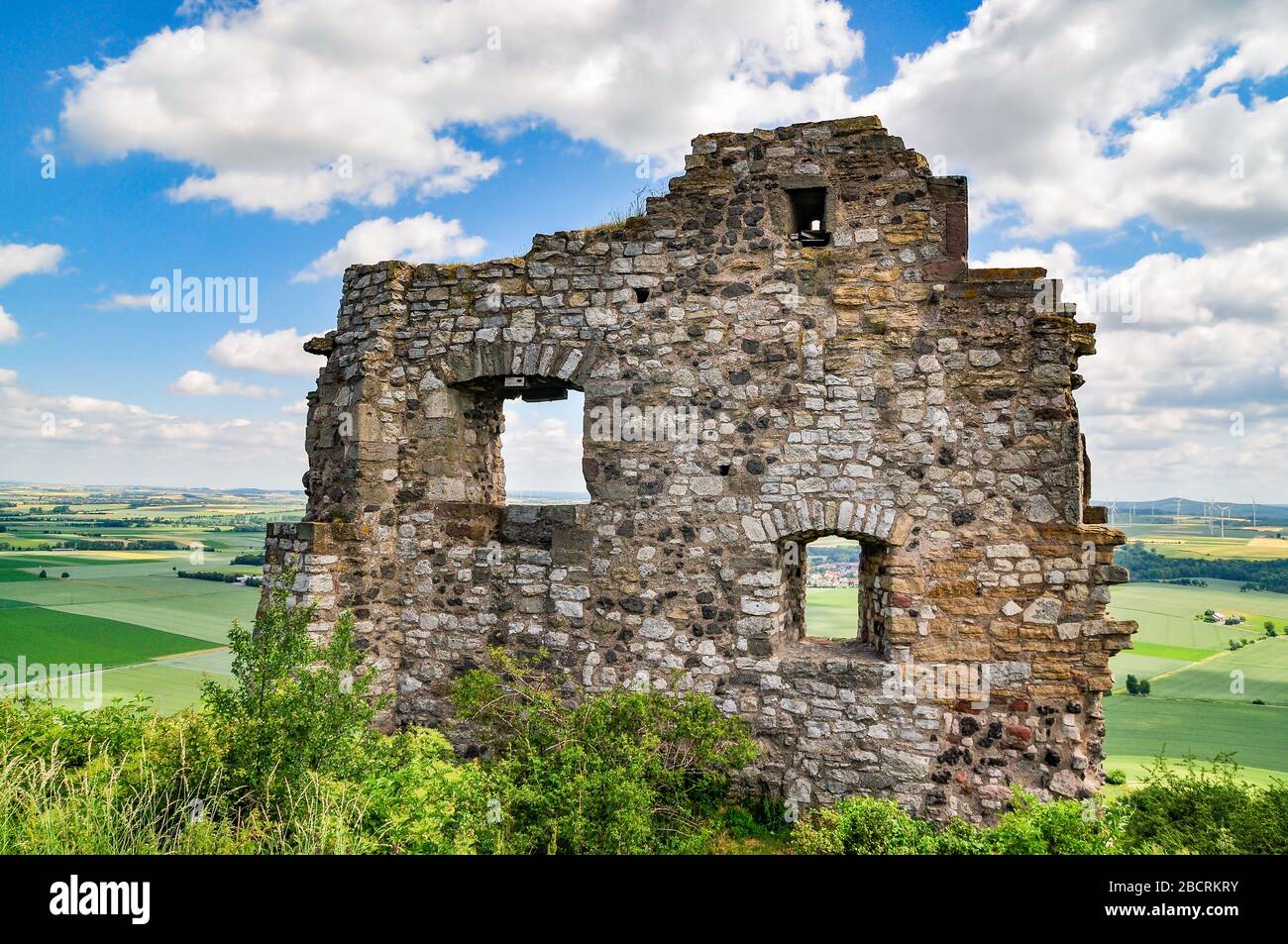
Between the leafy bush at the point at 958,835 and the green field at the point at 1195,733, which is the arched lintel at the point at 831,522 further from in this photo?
the green field at the point at 1195,733

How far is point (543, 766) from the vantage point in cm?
616

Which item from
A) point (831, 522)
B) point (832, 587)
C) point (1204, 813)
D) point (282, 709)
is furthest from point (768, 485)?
point (282, 709)

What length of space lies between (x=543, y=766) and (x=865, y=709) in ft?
9.47

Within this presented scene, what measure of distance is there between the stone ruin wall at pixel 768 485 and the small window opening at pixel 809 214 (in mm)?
121

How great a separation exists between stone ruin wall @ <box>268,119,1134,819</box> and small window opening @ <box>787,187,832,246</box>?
4.8 inches

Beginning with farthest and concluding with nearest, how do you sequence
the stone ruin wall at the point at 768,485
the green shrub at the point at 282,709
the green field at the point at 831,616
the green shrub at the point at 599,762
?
1. the green field at the point at 831,616
2. the stone ruin wall at the point at 768,485
3. the green shrub at the point at 599,762
4. the green shrub at the point at 282,709

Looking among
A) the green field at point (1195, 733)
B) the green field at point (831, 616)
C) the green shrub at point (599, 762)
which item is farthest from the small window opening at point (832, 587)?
the green field at point (1195, 733)

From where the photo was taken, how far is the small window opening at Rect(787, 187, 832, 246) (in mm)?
7004

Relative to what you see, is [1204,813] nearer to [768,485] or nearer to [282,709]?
[768,485]

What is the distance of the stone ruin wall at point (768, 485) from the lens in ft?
21.1

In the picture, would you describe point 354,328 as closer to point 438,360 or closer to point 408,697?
point 438,360

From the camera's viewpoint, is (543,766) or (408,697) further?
(408,697)

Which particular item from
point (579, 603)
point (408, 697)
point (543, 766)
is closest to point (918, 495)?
point (579, 603)
